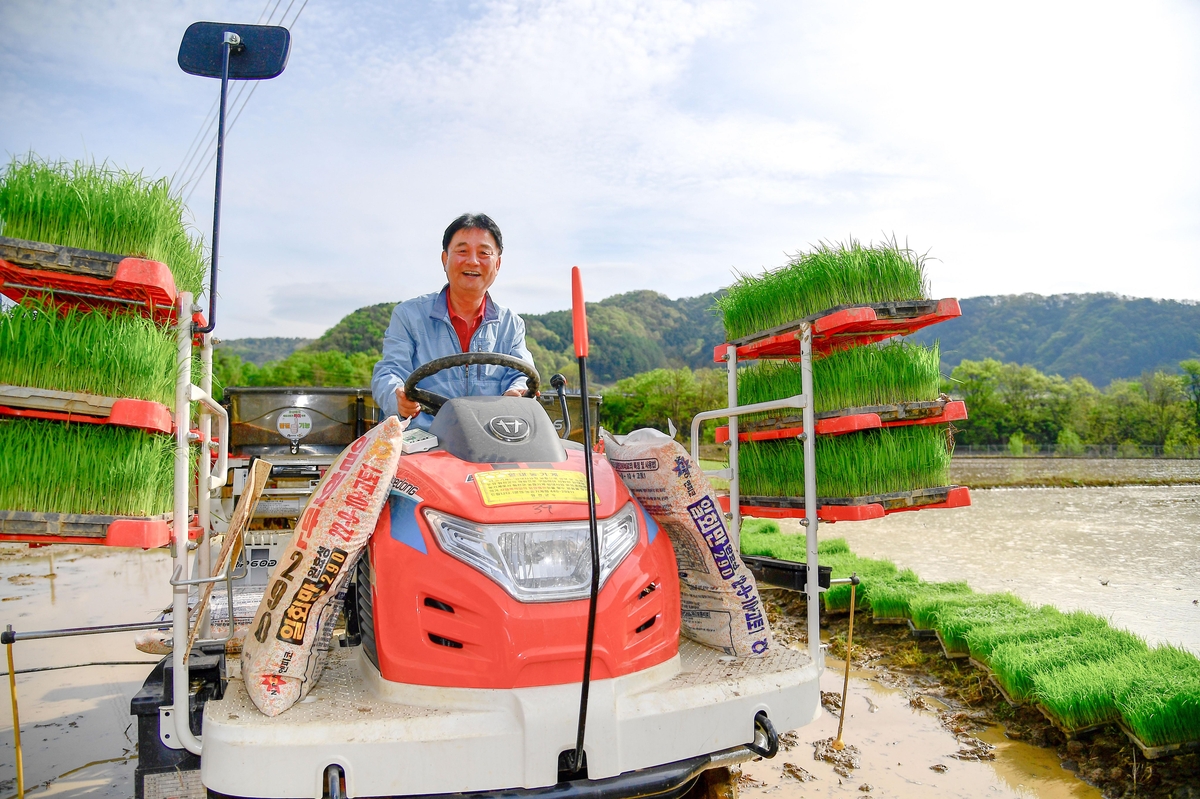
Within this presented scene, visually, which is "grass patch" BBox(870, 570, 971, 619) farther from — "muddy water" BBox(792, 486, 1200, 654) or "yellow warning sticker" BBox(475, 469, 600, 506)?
"yellow warning sticker" BBox(475, 469, 600, 506)

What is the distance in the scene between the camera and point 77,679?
5180 mm

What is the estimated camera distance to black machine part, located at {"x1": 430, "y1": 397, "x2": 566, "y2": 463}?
236 cm

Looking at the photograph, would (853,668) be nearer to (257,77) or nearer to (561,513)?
(561,513)

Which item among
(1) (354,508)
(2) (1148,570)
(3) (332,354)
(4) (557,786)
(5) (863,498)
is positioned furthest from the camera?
(3) (332,354)

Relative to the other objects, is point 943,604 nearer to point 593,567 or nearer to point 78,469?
point 593,567

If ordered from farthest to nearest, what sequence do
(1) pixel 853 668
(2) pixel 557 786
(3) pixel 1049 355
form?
1. (3) pixel 1049 355
2. (1) pixel 853 668
3. (2) pixel 557 786

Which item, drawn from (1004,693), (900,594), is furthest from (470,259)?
(900,594)

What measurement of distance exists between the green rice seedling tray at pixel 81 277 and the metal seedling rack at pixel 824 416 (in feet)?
7.46

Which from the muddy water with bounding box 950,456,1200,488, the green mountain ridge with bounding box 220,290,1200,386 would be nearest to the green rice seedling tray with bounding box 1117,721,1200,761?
the muddy water with bounding box 950,456,1200,488

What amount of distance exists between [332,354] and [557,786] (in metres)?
80.0

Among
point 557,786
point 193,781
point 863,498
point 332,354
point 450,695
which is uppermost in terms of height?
point 332,354

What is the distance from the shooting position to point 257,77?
2586 mm

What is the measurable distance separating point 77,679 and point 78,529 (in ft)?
12.4

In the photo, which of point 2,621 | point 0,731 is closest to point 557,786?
point 0,731
